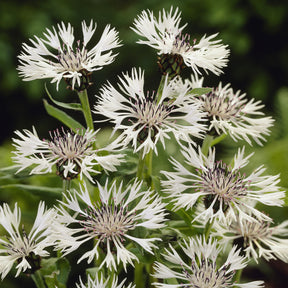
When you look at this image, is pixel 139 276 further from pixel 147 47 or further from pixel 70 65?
pixel 147 47

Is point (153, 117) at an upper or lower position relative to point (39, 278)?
upper

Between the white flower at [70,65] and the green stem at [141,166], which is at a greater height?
the white flower at [70,65]

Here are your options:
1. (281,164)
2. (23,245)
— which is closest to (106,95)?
(23,245)

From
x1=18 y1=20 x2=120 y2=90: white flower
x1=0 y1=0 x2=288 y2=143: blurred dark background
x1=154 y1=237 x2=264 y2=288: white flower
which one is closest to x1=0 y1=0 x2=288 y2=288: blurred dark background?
x1=0 y1=0 x2=288 y2=143: blurred dark background

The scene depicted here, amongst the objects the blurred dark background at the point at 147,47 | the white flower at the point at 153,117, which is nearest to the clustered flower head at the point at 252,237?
the white flower at the point at 153,117

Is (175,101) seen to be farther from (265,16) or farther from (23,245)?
(265,16)

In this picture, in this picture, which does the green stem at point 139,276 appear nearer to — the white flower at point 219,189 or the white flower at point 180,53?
the white flower at point 219,189

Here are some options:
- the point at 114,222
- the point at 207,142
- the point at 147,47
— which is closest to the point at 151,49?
the point at 147,47

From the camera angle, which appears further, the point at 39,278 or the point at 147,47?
the point at 147,47
